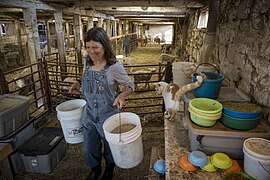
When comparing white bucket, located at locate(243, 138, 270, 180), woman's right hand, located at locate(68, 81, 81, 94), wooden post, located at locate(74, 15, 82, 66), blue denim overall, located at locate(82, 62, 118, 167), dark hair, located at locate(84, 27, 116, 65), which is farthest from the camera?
wooden post, located at locate(74, 15, 82, 66)

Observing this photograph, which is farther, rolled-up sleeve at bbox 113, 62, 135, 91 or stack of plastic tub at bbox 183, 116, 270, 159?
rolled-up sleeve at bbox 113, 62, 135, 91

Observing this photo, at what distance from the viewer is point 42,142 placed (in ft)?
8.30

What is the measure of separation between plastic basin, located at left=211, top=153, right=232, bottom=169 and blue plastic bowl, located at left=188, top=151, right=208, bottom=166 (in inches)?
2.3

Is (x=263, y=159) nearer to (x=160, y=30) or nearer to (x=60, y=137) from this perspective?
(x=60, y=137)

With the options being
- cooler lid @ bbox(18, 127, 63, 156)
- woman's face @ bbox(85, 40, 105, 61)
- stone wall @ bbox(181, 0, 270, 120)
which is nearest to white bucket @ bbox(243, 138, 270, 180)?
stone wall @ bbox(181, 0, 270, 120)

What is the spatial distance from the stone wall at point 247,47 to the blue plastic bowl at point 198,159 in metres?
0.65

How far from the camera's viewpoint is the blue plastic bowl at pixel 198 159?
130 centimetres

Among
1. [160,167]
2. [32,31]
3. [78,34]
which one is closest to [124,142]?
[160,167]

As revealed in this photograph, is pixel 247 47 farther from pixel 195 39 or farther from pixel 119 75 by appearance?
pixel 195 39

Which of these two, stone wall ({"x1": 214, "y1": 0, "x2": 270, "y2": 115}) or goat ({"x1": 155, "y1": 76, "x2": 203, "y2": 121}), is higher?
stone wall ({"x1": 214, "y1": 0, "x2": 270, "y2": 115})

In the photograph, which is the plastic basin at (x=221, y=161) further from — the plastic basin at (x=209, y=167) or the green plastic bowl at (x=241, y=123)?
the green plastic bowl at (x=241, y=123)

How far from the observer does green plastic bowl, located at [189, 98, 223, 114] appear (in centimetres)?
137

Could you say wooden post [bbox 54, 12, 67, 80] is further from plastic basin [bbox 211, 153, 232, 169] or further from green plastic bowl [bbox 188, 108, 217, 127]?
plastic basin [bbox 211, 153, 232, 169]

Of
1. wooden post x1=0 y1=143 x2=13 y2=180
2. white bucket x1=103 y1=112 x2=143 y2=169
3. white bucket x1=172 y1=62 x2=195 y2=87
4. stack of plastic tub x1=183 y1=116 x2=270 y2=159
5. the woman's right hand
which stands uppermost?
white bucket x1=172 y1=62 x2=195 y2=87
